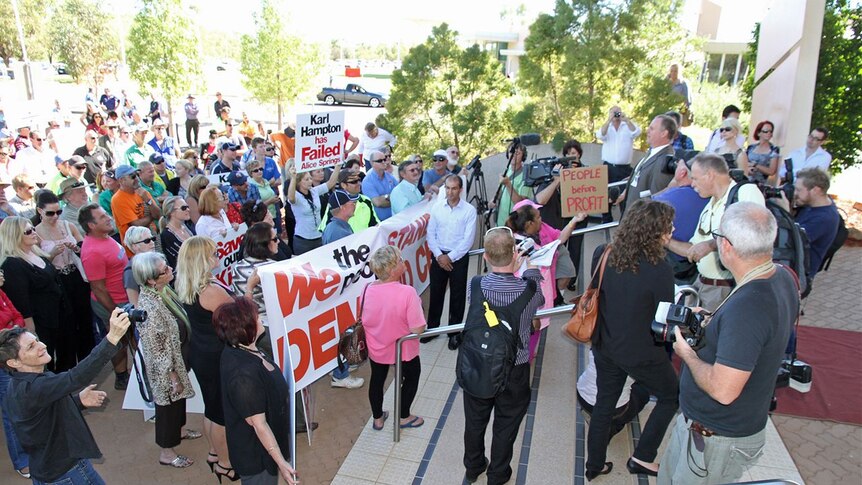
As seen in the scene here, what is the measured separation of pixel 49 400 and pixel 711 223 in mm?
4799

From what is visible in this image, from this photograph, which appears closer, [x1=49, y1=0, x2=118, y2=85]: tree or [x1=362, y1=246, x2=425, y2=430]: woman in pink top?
[x1=362, y1=246, x2=425, y2=430]: woman in pink top

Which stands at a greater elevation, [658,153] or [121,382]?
[658,153]

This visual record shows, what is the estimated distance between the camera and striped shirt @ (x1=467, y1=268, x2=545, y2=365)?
3.57 m

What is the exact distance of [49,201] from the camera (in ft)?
18.4

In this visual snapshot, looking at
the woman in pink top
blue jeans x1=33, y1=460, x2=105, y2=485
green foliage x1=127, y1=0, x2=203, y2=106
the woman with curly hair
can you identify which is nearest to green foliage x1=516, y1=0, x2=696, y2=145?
the woman in pink top

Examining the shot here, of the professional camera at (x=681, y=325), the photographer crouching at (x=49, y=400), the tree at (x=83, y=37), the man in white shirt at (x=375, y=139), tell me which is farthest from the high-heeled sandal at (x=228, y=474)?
the tree at (x=83, y=37)

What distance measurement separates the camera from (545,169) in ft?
22.5

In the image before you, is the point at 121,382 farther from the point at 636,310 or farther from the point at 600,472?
the point at 636,310

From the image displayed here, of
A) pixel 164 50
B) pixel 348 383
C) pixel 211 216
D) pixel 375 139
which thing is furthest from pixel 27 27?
pixel 348 383

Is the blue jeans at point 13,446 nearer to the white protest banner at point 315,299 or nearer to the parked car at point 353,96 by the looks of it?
the white protest banner at point 315,299

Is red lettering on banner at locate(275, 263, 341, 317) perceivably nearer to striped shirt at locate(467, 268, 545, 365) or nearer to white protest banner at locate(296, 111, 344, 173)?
striped shirt at locate(467, 268, 545, 365)

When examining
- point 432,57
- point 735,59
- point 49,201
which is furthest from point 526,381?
point 735,59

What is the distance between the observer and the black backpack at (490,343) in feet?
11.7

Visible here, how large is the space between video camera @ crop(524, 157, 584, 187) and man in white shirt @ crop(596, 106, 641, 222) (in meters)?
1.88
